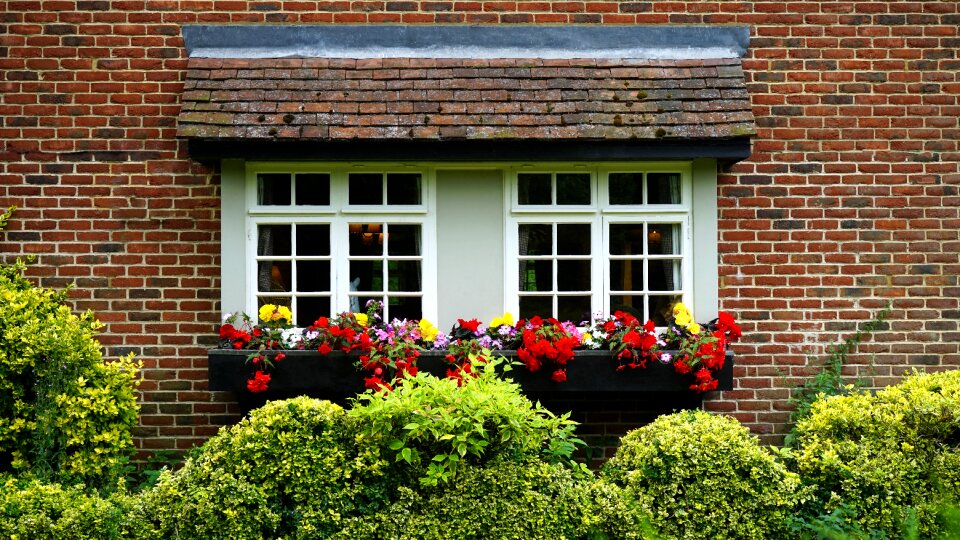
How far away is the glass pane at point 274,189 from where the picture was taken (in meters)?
6.55

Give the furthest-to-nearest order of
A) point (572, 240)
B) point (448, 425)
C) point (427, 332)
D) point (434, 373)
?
point (572, 240)
point (427, 332)
point (434, 373)
point (448, 425)

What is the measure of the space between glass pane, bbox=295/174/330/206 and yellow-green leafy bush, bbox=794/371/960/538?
3.79m

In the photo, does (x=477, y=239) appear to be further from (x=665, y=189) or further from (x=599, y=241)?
(x=665, y=189)

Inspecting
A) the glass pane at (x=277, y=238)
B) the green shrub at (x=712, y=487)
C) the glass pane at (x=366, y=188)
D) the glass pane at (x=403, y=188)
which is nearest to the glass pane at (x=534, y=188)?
the glass pane at (x=403, y=188)

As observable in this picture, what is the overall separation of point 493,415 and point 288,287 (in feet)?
8.13

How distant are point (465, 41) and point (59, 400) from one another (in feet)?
12.8

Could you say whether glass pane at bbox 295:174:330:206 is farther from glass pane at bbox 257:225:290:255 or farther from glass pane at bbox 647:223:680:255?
glass pane at bbox 647:223:680:255

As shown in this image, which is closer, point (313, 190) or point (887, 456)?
point (887, 456)

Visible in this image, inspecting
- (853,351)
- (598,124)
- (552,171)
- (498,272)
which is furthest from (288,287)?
(853,351)

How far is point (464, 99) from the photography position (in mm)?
6332

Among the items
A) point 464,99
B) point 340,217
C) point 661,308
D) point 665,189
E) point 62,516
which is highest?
point 464,99

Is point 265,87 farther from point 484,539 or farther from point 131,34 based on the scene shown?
point 484,539

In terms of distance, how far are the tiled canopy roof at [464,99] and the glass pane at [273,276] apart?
3.28 feet

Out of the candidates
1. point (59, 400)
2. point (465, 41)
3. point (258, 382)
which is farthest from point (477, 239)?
point (59, 400)
